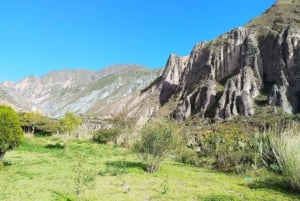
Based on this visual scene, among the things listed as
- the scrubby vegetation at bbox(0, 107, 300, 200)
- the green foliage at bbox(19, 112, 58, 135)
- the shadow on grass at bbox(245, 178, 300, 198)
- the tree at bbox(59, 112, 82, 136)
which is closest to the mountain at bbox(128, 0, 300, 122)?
the green foliage at bbox(19, 112, 58, 135)

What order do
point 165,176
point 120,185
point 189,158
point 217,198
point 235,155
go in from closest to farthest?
point 217,198 → point 120,185 → point 165,176 → point 235,155 → point 189,158

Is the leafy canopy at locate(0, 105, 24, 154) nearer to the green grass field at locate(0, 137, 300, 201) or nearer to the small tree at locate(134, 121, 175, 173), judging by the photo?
the green grass field at locate(0, 137, 300, 201)

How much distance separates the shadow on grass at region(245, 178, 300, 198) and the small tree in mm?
4329

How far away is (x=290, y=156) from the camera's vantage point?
44.3 ft

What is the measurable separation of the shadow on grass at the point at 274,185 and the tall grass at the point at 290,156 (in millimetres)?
293

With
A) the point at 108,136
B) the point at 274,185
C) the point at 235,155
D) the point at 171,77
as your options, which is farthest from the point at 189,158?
the point at 171,77

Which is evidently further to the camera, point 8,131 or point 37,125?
point 37,125

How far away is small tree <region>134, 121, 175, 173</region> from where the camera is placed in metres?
17.8

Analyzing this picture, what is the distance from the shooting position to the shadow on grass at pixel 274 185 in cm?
1424

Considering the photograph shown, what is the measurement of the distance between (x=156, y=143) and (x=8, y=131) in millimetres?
7427

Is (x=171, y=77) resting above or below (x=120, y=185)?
above

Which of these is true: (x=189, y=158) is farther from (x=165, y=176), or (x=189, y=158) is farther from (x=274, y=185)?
(x=274, y=185)

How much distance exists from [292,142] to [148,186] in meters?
5.59

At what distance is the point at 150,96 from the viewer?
13338 cm
